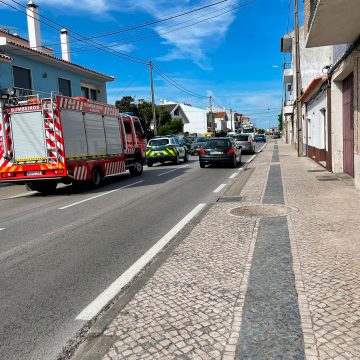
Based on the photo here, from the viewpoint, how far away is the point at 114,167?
15.3 meters

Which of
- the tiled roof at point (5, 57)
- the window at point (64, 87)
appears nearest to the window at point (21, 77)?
the tiled roof at point (5, 57)

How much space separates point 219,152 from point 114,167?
19.8 feet

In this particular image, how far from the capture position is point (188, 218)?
775cm

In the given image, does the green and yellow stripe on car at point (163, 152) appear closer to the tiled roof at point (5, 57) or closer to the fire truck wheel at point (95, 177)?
the tiled roof at point (5, 57)

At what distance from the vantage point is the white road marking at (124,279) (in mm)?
3716

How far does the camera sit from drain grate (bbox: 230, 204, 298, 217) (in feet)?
25.1

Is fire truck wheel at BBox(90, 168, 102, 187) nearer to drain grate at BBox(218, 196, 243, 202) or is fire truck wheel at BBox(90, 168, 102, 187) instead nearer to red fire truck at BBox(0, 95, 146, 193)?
red fire truck at BBox(0, 95, 146, 193)

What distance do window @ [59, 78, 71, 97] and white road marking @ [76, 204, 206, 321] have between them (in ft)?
61.0

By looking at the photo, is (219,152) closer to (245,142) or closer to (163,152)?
(163,152)

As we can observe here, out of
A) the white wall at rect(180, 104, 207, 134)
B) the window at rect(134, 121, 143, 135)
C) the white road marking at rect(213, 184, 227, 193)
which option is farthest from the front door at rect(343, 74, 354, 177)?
the white wall at rect(180, 104, 207, 134)

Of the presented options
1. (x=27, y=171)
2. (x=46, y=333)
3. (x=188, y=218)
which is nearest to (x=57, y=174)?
(x=27, y=171)

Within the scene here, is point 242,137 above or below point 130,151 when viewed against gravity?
above

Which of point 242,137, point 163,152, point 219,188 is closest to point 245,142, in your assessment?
point 242,137

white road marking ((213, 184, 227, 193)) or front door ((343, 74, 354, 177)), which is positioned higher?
front door ((343, 74, 354, 177))
